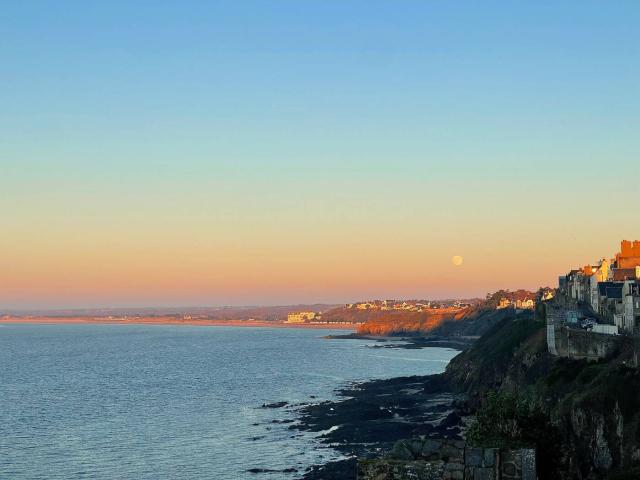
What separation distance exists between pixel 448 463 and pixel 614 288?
313ft

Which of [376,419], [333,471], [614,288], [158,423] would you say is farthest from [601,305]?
[158,423]

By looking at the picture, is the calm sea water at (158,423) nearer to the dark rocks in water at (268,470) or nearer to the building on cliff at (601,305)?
the dark rocks in water at (268,470)

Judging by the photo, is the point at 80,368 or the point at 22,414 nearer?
the point at 22,414

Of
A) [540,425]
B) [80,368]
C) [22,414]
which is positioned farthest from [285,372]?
[540,425]

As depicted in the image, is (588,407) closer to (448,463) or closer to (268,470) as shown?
(268,470)

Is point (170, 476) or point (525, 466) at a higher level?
point (525, 466)

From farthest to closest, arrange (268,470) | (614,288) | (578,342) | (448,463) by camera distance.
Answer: (614,288) < (578,342) < (268,470) < (448,463)

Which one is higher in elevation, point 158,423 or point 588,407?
point 588,407

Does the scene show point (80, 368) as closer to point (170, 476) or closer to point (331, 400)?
point (331, 400)

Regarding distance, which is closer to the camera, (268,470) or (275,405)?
(268,470)

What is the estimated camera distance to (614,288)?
10156 centimetres

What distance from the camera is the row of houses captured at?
87.1 metres

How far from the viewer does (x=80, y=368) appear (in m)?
200

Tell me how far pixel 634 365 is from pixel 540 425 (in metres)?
29.9
